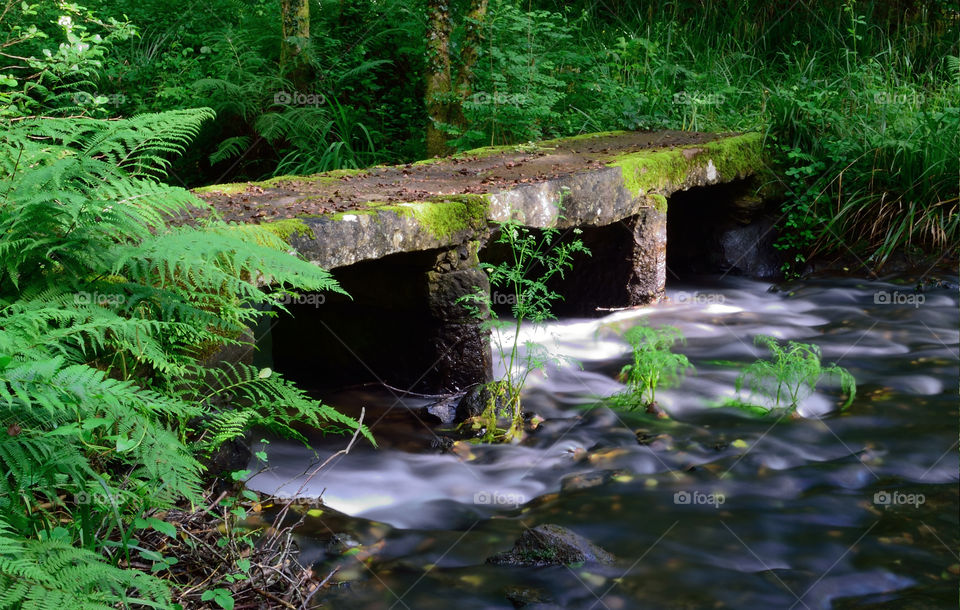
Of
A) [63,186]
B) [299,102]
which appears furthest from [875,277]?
[63,186]

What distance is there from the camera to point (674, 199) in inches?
303

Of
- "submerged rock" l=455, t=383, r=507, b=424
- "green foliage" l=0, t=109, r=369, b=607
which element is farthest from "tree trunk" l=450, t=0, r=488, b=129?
"green foliage" l=0, t=109, r=369, b=607

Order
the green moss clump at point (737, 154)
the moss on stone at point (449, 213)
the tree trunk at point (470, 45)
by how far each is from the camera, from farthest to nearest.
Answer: the tree trunk at point (470, 45)
the green moss clump at point (737, 154)
the moss on stone at point (449, 213)

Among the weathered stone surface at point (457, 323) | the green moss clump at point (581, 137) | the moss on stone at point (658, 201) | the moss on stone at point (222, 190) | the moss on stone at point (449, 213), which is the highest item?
the green moss clump at point (581, 137)

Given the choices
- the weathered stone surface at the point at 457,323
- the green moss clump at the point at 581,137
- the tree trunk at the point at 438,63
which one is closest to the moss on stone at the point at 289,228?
the weathered stone surface at the point at 457,323

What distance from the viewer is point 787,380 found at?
14.7 feet

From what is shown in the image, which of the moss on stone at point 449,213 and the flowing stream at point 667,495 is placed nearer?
the flowing stream at point 667,495

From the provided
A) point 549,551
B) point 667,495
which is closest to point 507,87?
point 667,495

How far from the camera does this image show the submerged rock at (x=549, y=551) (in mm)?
3062

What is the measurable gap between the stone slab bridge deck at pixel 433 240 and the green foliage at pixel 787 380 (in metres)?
1.40

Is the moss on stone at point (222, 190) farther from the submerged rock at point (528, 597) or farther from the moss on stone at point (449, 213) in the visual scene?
the submerged rock at point (528, 597)

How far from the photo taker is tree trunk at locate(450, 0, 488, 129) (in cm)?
717

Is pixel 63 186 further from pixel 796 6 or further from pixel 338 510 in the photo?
pixel 796 6

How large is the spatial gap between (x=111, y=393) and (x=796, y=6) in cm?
1022
